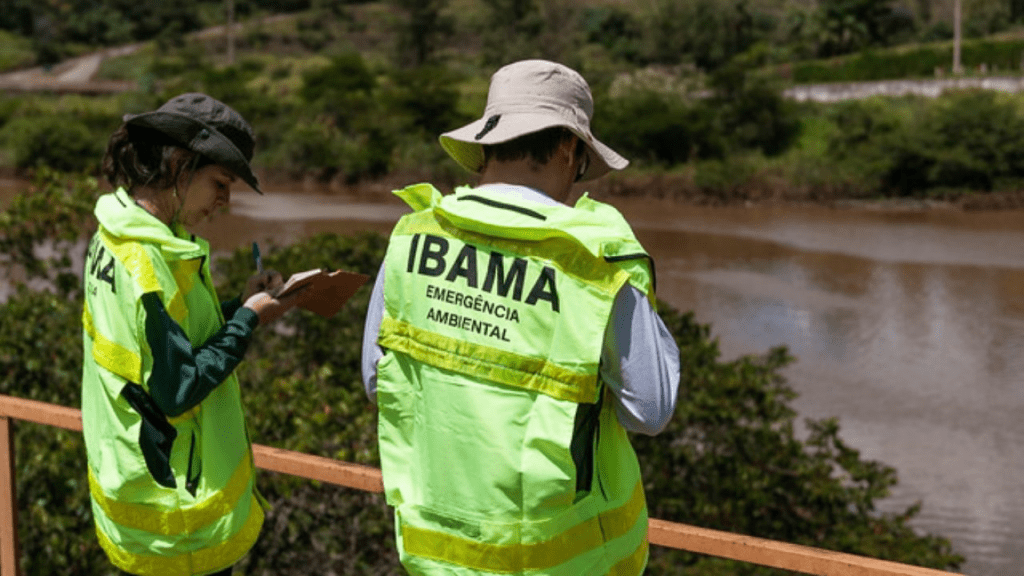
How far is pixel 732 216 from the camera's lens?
108 feet

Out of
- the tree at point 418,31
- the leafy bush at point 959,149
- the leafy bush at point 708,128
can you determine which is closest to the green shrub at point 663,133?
the leafy bush at point 708,128

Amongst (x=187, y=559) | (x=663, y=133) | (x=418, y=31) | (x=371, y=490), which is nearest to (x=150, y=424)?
(x=187, y=559)

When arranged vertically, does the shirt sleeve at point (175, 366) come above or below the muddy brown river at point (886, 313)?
above

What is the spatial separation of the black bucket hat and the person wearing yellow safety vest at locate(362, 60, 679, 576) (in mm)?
464

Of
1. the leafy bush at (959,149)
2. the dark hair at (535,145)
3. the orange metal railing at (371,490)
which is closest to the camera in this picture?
the dark hair at (535,145)

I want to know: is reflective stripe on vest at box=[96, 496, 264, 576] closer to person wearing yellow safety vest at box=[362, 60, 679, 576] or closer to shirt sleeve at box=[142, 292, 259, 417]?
shirt sleeve at box=[142, 292, 259, 417]

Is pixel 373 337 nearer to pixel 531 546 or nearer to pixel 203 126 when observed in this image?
pixel 531 546

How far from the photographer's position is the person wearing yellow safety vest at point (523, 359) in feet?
5.73

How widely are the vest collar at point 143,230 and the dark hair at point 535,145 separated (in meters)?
0.65

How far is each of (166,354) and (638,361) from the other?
853 millimetres

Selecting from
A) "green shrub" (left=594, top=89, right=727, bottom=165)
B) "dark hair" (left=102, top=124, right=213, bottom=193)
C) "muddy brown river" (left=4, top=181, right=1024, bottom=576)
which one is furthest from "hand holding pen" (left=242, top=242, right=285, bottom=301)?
"green shrub" (left=594, top=89, right=727, bottom=165)

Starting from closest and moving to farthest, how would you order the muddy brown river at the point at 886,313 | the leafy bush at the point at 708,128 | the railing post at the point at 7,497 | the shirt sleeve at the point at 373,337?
the shirt sleeve at the point at 373,337 < the railing post at the point at 7,497 < the muddy brown river at the point at 886,313 < the leafy bush at the point at 708,128

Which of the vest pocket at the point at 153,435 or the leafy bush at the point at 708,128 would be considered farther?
the leafy bush at the point at 708,128

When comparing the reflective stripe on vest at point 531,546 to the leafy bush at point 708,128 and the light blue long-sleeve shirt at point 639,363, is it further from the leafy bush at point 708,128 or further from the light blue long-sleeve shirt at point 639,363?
the leafy bush at point 708,128
